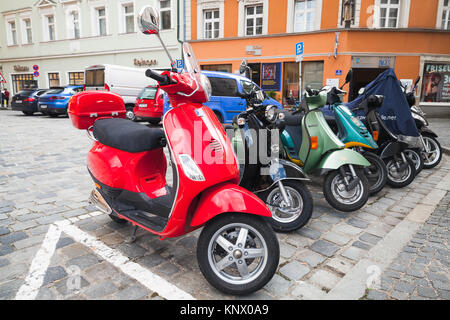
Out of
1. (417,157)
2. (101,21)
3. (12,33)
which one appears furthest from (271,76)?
(12,33)

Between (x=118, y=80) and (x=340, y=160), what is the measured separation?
13361 millimetres

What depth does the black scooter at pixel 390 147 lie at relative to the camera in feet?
16.4

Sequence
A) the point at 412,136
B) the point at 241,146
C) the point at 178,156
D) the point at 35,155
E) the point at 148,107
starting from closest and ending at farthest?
1. the point at 178,156
2. the point at 241,146
3. the point at 412,136
4. the point at 35,155
5. the point at 148,107

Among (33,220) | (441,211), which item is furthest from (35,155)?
(441,211)

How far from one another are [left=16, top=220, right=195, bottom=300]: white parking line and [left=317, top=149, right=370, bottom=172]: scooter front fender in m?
2.34

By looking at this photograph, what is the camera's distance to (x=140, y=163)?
299cm

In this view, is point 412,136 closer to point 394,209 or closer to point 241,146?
point 394,209

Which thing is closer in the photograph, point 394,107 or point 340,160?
point 340,160

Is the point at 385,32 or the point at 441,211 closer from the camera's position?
the point at 441,211

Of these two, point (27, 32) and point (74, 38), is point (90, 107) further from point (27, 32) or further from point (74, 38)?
point (27, 32)

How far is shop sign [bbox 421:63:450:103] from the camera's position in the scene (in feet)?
54.3

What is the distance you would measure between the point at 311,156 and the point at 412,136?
6.88 ft

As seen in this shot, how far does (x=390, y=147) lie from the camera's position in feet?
16.4

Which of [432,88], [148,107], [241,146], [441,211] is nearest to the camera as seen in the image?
[241,146]
